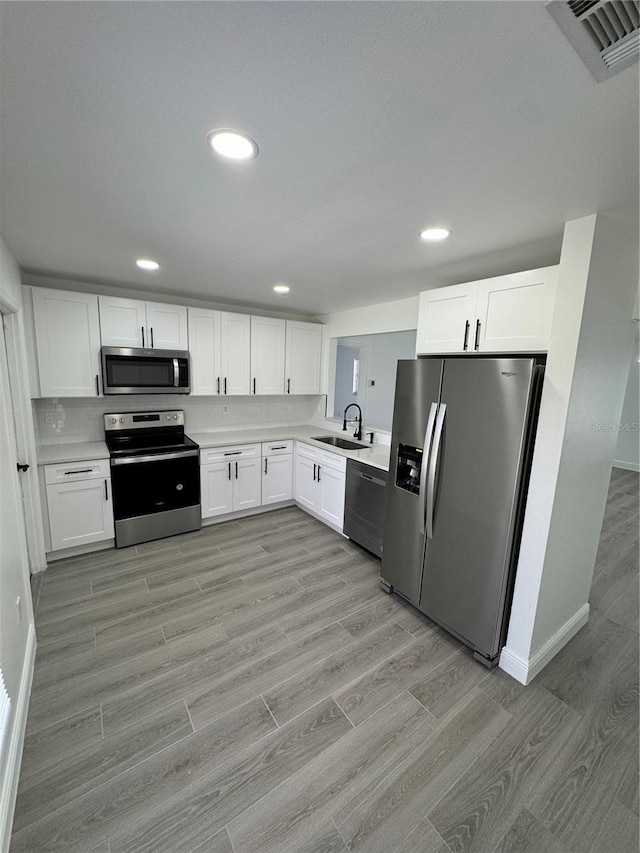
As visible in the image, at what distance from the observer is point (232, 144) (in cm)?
118

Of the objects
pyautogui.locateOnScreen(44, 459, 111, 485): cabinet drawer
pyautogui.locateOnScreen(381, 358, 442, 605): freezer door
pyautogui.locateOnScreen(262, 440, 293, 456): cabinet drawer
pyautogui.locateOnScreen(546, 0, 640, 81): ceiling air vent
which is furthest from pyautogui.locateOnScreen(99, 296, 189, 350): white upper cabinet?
pyautogui.locateOnScreen(546, 0, 640, 81): ceiling air vent

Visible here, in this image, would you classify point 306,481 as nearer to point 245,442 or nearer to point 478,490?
point 245,442

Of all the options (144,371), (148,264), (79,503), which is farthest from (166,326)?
(79,503)

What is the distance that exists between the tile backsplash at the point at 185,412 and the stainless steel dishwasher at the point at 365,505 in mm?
1665

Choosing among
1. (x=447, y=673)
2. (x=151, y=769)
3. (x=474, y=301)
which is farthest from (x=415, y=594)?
(x=474, y=301)

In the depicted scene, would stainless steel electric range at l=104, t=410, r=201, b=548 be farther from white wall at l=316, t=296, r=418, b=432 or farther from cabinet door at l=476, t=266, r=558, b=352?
cabinet door at l=476, t=266, r=558, b=352

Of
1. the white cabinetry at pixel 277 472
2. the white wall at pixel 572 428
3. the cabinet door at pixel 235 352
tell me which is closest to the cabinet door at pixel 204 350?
the cabinet door at pixel 235 352

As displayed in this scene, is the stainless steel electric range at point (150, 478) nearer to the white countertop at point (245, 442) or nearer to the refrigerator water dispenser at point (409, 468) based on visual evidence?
the white countertop at point (245, 442)

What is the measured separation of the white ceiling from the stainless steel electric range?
1837mm

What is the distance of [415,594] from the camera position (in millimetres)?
2420

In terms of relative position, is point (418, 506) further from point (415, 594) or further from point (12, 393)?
point (12, 393)

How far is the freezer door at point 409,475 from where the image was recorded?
2.25 m

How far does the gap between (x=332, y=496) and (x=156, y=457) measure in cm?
180

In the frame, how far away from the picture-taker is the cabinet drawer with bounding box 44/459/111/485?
2.83 m
